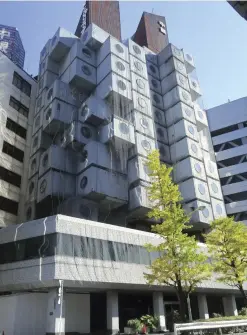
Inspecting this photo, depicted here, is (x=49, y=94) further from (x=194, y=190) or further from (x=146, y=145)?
(x=194, y=190)

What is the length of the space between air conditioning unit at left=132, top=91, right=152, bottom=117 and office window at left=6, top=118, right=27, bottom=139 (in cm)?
1802

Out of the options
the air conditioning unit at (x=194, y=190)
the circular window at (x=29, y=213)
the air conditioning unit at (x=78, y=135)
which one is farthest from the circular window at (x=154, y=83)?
the circular window at (x=29, y=213)

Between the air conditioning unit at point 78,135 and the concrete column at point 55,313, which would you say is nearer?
the concrete column at point 55,313

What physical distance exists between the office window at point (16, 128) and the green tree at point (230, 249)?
32205mm

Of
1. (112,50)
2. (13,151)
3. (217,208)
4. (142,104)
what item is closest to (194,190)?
(217,208)

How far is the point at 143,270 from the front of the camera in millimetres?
28000

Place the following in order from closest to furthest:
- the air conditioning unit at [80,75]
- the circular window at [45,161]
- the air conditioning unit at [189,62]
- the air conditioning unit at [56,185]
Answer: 1. the air conditioning unit at [56,185]
2. the circular window at [45,161]
3. the air conditioning unit at [80,75]
4. the air conditioning unit at [189,62]

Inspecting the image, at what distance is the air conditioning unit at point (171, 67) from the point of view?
54.1 metres

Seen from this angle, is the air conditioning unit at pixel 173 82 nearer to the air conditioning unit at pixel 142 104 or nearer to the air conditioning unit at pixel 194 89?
the air conditioning unit at pixel 194 89

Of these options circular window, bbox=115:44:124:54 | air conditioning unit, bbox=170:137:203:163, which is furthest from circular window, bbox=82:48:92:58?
air conditioning unit, bbox=170:137:203:163

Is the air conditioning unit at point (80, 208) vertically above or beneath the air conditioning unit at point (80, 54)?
beneath

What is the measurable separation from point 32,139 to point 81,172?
41.4 feet

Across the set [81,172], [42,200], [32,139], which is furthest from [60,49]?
[42,200]

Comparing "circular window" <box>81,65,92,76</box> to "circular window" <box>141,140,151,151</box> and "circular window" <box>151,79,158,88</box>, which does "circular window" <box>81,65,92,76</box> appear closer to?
"circular window" <box>151,79,158,88</box>
